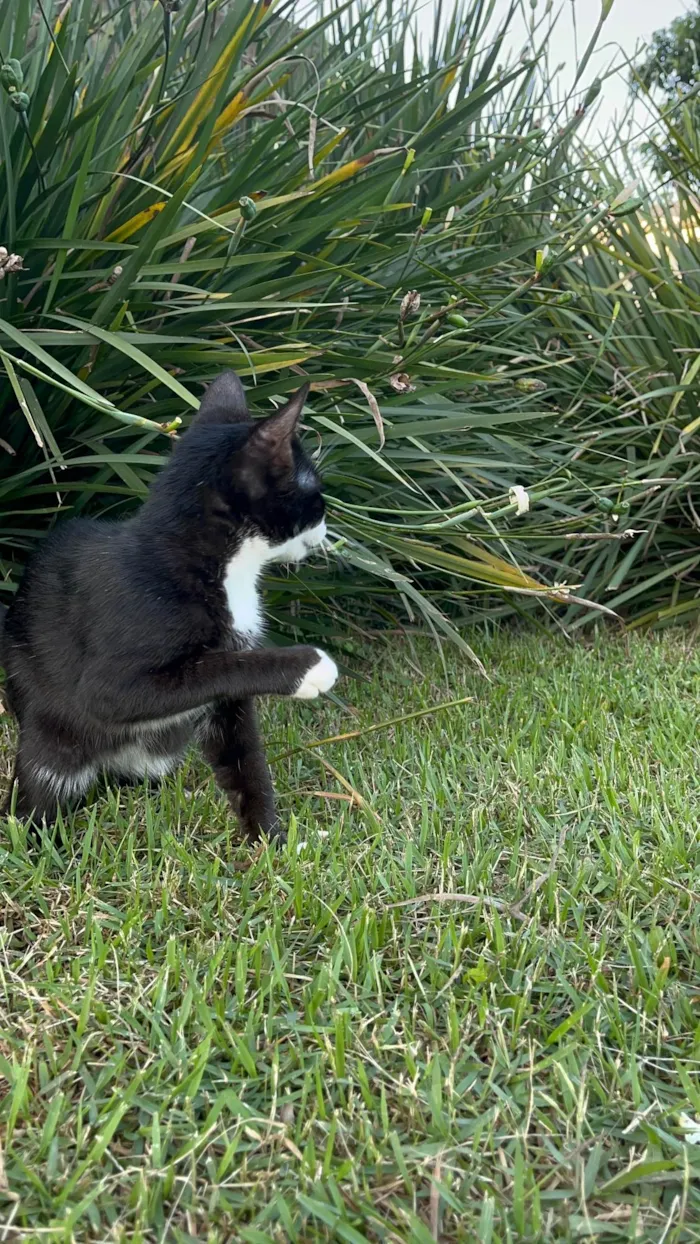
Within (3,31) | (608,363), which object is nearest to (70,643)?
(3,31)

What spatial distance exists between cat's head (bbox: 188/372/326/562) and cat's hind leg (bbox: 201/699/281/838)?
28 centimetres

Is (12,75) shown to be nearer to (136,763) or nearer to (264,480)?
(264,480)

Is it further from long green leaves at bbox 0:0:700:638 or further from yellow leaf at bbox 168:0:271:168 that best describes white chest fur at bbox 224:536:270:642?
yellow leaf at bbox 168:0:271:168

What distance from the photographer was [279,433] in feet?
5.02

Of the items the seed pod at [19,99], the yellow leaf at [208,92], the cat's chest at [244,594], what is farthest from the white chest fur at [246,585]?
the yellow leaf at [208,92]

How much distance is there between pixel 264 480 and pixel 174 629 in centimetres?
29

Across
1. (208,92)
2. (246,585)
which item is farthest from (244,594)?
(208,92)

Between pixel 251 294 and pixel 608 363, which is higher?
pixel 251 294

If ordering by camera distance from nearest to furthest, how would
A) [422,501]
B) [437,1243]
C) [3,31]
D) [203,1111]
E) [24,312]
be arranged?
[437,1243], [203,1111], [24,312], [3,31], [422,501]

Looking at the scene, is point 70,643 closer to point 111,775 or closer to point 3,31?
point 111,775

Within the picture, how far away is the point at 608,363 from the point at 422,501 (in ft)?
3.16

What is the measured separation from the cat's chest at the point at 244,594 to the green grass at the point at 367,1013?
32cm

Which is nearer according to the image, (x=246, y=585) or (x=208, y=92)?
(x=246, y=585)

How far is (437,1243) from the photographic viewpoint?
0.85 metres
